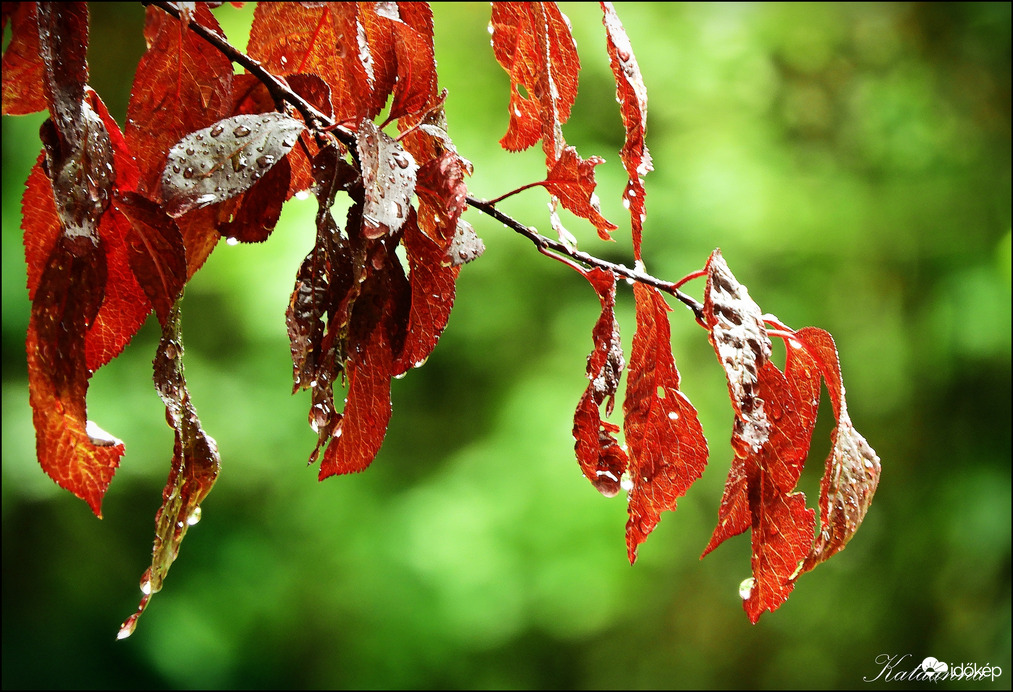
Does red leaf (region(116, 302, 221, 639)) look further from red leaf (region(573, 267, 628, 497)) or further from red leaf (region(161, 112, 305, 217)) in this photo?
red leaf (region(573, 267, 628, 497))

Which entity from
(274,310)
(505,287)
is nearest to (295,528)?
(274,310)

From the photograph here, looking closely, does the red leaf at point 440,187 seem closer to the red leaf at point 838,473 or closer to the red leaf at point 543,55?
the red leaf at point 543,55

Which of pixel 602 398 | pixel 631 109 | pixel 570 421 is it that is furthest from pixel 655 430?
pixel 570 421

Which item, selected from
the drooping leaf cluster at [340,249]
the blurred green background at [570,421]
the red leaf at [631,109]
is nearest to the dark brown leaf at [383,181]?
the drooping leaf cluster at [340,249]

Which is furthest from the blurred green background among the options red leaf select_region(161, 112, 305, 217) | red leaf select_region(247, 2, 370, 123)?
red leaf select_region(161, 112, 305, 217)

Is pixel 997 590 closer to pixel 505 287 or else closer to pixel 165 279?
pixel 505 287
